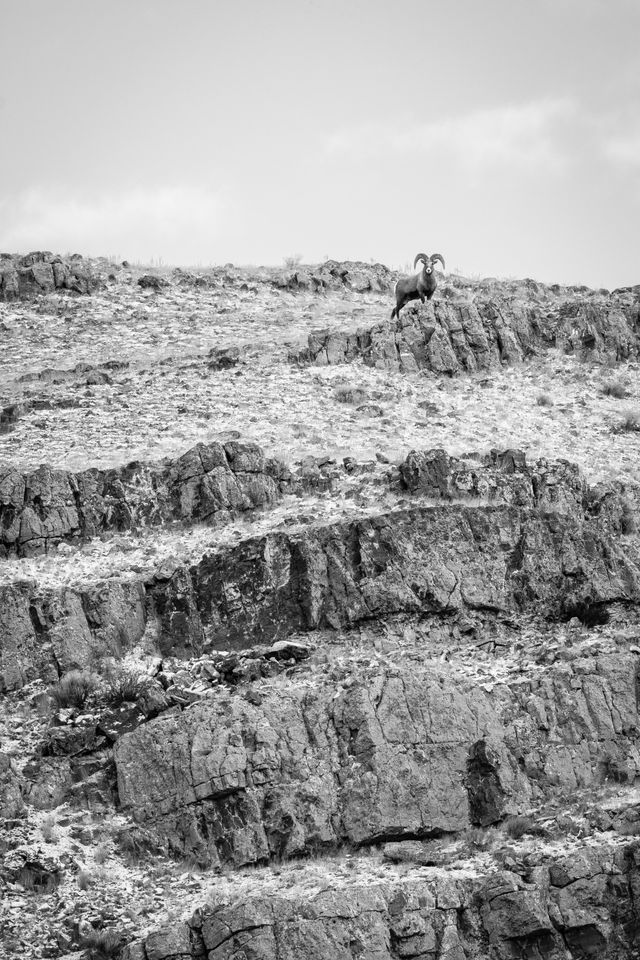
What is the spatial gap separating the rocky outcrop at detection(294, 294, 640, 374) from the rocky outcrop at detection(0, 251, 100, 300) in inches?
456

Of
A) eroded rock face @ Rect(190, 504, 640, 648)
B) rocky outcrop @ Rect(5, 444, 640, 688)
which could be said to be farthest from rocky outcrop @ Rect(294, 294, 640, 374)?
eroded rock face @ Rect(190, 504, 640, 648)

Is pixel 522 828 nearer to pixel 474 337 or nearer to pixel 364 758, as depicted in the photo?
pixel 364 758

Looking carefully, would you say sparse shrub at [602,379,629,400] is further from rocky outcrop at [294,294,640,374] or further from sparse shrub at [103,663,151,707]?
sparse shrub at [103,663,151,707]

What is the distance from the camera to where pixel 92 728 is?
25.4 metres

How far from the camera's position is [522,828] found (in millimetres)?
23109

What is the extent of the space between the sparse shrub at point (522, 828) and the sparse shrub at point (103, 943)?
7.14 metres

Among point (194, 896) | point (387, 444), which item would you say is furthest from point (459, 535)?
point (194, 896)

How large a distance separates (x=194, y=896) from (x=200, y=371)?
22.2m

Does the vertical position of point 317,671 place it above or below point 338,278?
below

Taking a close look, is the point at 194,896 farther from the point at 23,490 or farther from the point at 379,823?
the point at 23,490

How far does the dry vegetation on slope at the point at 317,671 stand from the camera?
70.7ft

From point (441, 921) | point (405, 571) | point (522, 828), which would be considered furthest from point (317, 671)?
point (441, 921)

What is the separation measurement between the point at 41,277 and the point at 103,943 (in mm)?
33370

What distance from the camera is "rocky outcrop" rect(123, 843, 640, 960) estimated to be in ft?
68.2
